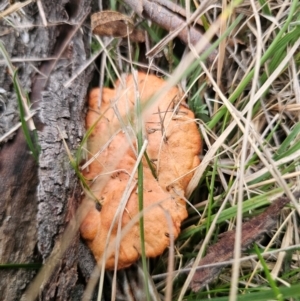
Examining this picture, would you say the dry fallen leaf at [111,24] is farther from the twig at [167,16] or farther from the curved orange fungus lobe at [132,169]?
the curved orange fungus lobe at [132,169]

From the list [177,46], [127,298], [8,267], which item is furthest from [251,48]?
[8,267]

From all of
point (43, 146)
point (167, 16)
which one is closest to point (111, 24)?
point (167, 16)

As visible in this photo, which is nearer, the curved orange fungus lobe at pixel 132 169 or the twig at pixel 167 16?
the curved orange fungus lobe at pixel 132 169

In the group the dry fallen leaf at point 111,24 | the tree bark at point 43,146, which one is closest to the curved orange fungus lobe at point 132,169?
the tree bark at point 43,146

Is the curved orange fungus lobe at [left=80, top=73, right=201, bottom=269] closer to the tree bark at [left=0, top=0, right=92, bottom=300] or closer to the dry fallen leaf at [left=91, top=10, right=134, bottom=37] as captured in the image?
the tree bark at [left=0, top=0, right=92, bottom=300]

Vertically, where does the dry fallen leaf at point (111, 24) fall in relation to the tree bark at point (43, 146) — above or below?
above

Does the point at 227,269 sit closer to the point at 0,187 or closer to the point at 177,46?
the point at 0,187
